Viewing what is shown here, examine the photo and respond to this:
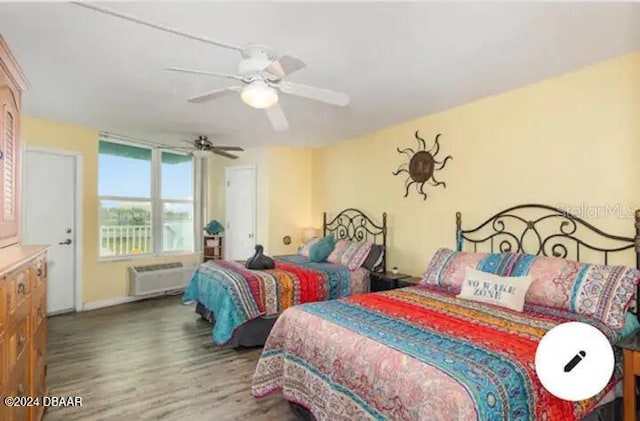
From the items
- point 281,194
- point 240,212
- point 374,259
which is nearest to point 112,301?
point 240,212

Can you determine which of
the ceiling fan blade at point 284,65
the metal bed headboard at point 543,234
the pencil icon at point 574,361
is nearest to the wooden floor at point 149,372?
the pencil icon at point 574,361

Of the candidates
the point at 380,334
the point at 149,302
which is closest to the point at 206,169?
the point at 149,302

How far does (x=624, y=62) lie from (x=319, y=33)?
211 cm

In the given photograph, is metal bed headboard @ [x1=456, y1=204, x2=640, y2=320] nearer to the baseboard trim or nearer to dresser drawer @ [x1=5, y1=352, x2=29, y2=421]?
dresser drawer @ [x1=5, y1=352, x2=29, y2=421]

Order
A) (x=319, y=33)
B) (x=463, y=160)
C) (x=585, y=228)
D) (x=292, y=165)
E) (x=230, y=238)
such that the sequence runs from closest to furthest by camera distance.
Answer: (x=319, y=33) → (x=585, y=228) → (x=463, y=160) → (x=292, y=165) → (x=230, y=238)

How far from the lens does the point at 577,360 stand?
124 centimetres

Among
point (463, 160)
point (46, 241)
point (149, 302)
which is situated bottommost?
point (149, 302)

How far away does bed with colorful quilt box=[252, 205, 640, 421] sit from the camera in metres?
1.52

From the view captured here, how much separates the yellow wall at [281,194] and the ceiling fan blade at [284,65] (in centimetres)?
365

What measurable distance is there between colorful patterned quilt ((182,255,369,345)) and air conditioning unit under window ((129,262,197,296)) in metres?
1.31

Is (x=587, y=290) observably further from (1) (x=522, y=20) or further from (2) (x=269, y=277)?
(2) (x=269, y=277)

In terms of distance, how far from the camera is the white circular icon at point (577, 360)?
1.24 meters

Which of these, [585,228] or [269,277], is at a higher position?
[585,228]

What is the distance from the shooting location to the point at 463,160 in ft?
11.8
